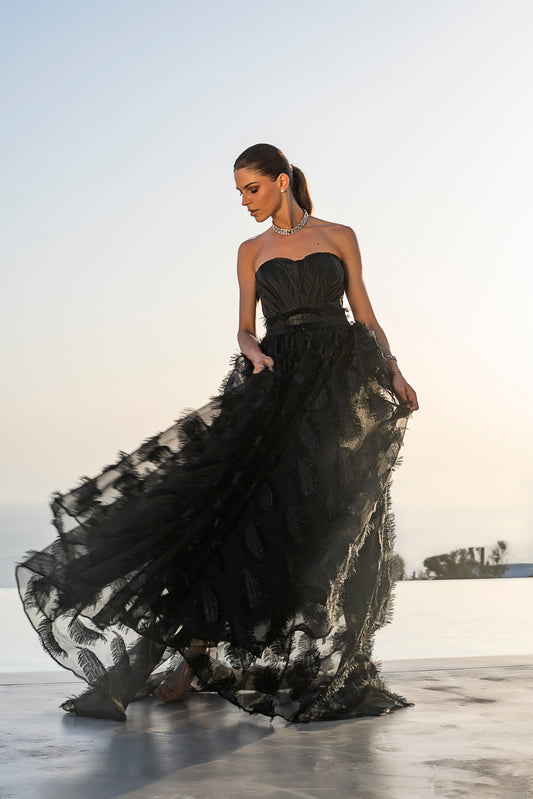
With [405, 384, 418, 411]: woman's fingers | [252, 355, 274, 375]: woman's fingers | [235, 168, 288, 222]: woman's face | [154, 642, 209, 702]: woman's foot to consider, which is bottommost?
[154, 642, 209, 702]: woman's foot

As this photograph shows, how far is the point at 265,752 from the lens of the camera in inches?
73.8

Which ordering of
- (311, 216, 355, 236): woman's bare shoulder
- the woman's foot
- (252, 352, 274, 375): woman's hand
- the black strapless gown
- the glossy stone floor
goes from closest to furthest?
1. the glossy stone floor
2. the black strapless gown
3. the woman's foot
4. (252, 352, 274, 375): woman's hand
5. (311, 216, 355, 236): woman's bare shoulder

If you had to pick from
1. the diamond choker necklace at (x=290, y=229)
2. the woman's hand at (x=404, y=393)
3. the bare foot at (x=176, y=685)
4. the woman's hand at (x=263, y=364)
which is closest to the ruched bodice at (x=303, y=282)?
the diamond choker necklace at (x=290, y=229)

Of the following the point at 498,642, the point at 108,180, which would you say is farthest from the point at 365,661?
the point at 108,180

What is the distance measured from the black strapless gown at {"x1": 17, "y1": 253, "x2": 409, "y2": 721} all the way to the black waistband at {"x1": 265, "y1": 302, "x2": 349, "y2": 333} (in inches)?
4.8

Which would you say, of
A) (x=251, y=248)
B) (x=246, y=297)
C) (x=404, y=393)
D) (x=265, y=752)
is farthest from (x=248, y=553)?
(x=251, y=248)

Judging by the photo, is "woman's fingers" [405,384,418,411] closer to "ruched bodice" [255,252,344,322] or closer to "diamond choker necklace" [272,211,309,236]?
"ruched bodice" [255,252,344,322]

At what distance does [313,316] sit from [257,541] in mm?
799

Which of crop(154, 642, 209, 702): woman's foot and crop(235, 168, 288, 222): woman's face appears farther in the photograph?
crop(235, 168, 288, 222): woman's face

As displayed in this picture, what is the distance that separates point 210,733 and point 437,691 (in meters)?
0.88

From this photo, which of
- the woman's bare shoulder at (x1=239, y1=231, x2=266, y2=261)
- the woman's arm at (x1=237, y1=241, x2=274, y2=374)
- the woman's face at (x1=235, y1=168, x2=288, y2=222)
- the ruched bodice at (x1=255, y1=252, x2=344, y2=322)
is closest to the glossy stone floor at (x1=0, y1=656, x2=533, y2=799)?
Answer: the woman's arm at (x1=237, y1=241, x2=274, y2=374)

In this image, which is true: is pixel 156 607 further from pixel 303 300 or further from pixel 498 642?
pixel 498 642

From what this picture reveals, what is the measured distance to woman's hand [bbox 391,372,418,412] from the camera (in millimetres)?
2670

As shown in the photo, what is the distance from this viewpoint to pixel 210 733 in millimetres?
2094
